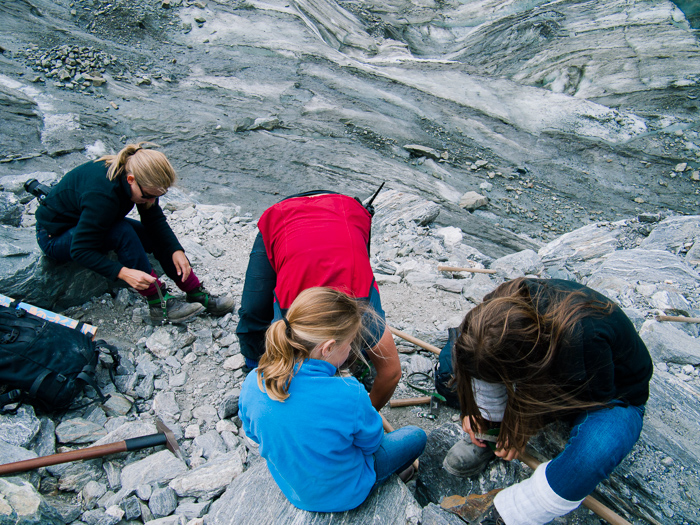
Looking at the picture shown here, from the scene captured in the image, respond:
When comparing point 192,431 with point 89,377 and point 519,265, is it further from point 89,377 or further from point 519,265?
point 519,265

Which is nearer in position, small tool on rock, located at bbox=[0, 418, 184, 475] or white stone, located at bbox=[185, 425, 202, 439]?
small tool on rock, located at bbox=[0, 418, 184, 475]

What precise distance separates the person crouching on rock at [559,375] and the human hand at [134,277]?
8.25 feet

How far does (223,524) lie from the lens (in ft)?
6.69

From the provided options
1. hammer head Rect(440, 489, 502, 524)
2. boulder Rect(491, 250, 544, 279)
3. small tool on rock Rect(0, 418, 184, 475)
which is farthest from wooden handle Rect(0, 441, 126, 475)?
boulder Rect(491, 250, 544, 279)

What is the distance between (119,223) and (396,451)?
2.74 m

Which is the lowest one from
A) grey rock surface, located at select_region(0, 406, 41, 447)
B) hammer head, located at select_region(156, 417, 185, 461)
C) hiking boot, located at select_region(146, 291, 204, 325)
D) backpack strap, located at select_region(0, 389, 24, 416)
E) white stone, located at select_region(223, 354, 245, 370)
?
white stone, located at select_region(223, 354, 245, 370)

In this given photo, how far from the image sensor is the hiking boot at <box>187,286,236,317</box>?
3.71 meters

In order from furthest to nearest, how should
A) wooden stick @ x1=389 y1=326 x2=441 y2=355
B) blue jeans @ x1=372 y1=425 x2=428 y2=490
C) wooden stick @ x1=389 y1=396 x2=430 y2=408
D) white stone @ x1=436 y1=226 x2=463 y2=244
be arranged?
white stone @ x1=436 y1=226 x2=463 y2=244 < wooden stick @ x1=389 y1=326 x2=441 y2=355 < wooden stick @ x1=389 y1=396 x2=430 y2=408 < blue jeans @ x1=372 y1=425 x2=428 y2=490

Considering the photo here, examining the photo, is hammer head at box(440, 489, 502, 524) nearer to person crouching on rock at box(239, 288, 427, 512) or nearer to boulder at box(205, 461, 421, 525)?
boulder at box(205, 461, 421, 525)

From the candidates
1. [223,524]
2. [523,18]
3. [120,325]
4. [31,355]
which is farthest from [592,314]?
[523,18]

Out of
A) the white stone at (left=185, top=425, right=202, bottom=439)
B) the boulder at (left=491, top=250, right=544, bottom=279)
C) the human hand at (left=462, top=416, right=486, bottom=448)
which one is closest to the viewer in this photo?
the human hand at (left=462, top=416, right=486, bottom=448)

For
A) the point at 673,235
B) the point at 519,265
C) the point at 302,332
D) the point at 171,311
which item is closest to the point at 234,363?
the point at 171,311

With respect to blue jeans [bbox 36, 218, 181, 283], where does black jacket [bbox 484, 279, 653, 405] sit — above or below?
above

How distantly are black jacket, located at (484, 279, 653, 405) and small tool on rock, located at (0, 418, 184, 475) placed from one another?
2.27 m
